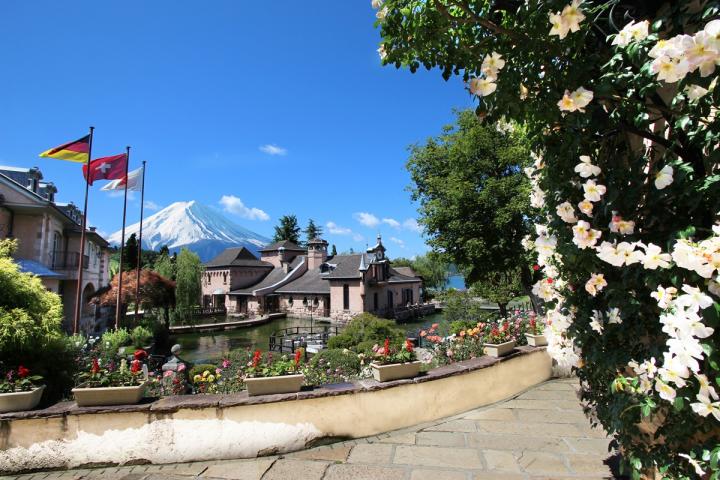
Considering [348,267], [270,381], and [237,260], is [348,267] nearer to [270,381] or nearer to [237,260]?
[237,260]

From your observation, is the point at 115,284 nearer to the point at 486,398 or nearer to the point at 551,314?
the point at 486,398

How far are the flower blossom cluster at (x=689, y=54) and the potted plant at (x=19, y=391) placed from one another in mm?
5851

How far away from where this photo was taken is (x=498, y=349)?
19.8 ft

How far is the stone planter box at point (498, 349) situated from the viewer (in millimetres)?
6051

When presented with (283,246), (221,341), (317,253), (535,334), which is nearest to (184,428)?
(535,334)

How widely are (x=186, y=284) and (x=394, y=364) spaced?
31.6m

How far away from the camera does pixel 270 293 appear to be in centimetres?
4512

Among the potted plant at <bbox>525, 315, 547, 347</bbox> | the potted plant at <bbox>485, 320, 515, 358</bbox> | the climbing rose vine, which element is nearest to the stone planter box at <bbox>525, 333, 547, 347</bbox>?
the potted plant at <bbox>525, 315, 547, 347</bbox>

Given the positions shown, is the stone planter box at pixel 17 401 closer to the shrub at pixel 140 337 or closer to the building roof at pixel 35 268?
the shrub at pixel 140 337

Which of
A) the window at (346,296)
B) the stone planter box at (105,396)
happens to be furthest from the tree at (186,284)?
the stone planter box at (105,396)

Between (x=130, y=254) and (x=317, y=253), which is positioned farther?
(x=317, y=253)

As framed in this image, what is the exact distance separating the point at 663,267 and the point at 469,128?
1912 centimetres

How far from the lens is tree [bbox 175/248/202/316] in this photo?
1264 inches

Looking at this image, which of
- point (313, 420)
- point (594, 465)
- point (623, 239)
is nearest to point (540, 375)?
point (594, 465)
